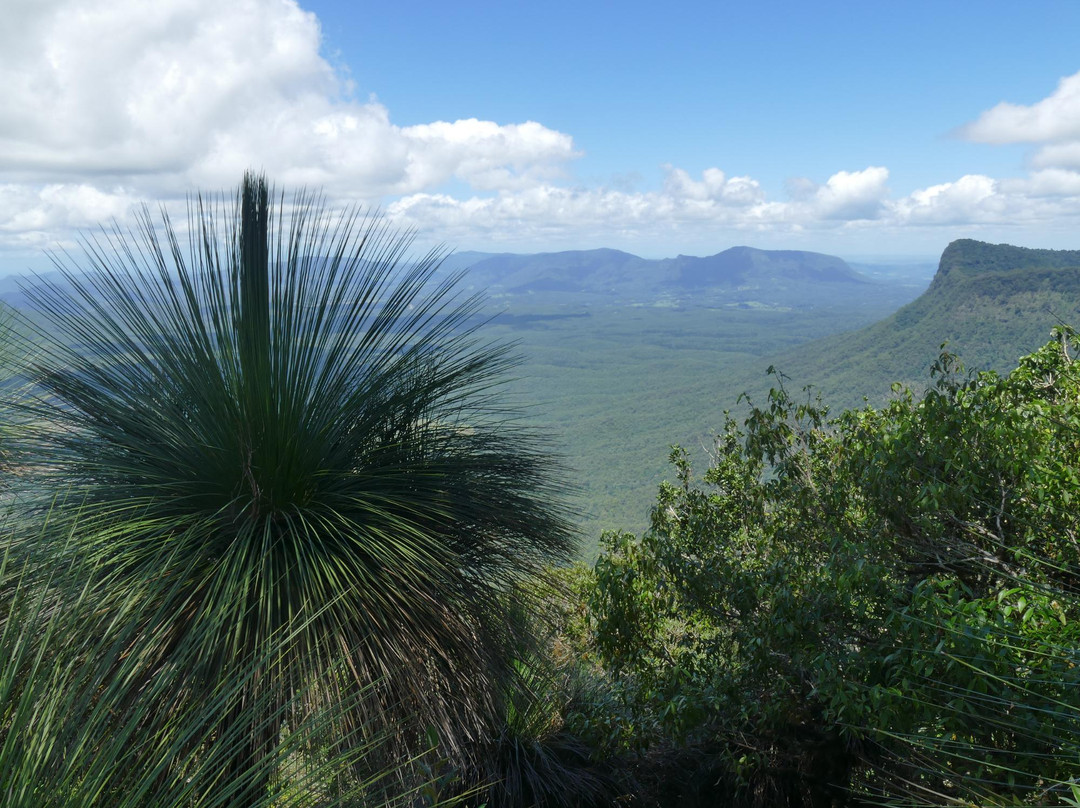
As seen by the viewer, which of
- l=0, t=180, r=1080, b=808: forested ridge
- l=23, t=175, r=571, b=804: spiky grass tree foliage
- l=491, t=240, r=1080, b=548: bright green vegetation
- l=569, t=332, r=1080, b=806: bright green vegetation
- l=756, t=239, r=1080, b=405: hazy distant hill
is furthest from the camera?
l=756, t=239, r=1080, b=405: hazy distant hill

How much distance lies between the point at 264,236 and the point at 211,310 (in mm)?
393

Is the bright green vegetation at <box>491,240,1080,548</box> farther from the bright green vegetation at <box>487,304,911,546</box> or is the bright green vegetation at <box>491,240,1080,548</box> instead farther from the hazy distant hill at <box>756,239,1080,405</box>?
the bright green vegetation at <box>487,304,911,546</box>

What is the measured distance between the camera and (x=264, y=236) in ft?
10.2

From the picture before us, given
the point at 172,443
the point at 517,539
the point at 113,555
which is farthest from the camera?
the point at 517,539

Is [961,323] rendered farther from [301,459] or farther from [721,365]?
[721,365]

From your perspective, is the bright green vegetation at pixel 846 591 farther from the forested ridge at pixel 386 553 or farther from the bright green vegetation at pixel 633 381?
the bright green vegetation at pixel 633 381

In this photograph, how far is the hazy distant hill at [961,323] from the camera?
39.4 meters

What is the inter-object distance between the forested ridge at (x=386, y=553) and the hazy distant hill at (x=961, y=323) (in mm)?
29510

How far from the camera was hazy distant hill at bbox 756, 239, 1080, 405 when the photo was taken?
39409mm

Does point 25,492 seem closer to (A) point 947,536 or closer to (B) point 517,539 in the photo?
(B) point 517,539

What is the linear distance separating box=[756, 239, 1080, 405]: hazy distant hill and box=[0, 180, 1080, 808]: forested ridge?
2951cm

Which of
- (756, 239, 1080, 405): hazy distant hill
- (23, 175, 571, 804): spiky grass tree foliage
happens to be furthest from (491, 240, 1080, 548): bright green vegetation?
(23, 175, 571, 804): spiky grass tree foliage

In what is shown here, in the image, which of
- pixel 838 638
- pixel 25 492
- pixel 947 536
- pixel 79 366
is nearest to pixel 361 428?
pixel 79 366

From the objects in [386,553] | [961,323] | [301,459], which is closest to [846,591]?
[386,553]
